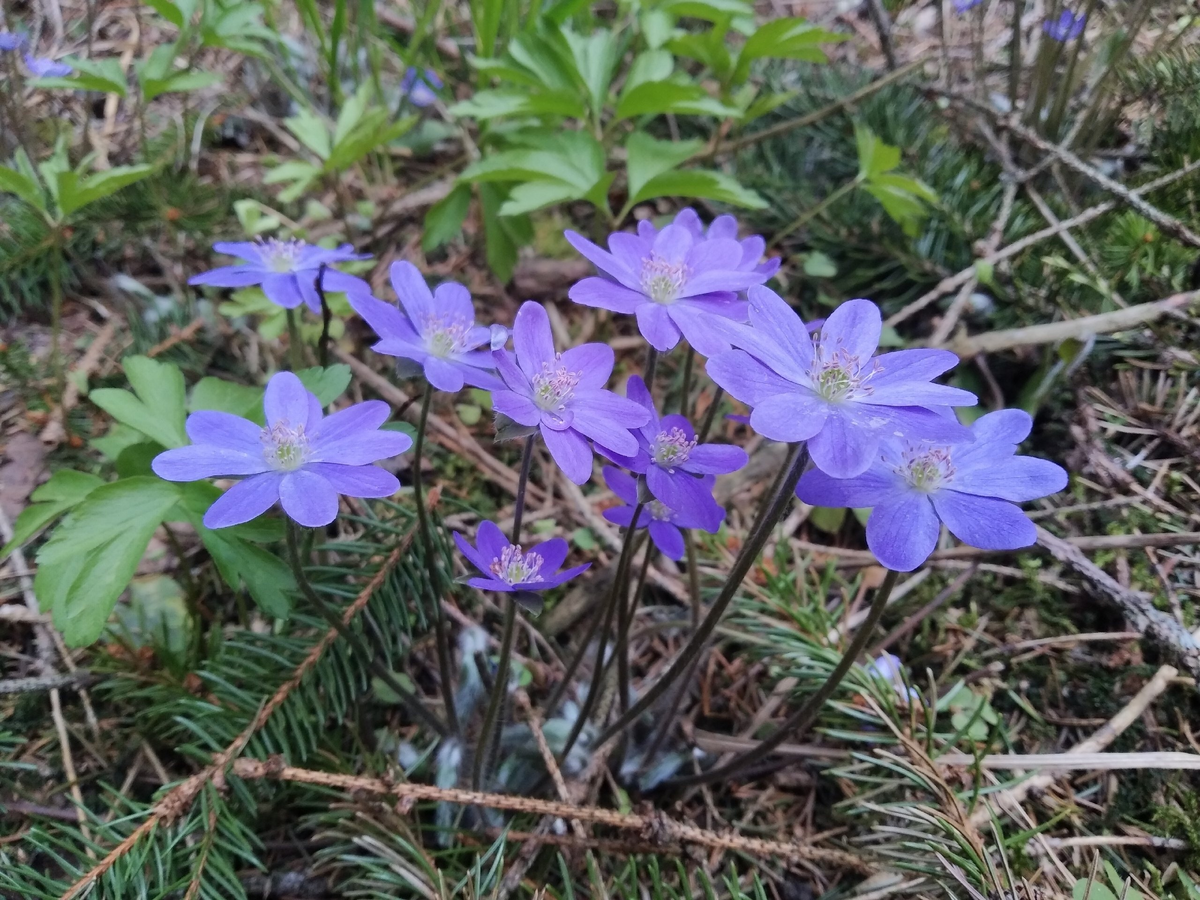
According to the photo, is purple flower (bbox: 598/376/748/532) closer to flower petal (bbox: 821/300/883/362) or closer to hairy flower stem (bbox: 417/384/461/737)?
flower petal (bbox: 821/300/883/362)

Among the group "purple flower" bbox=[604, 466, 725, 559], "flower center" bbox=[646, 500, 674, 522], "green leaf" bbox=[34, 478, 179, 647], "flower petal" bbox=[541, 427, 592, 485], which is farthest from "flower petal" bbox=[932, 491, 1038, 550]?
"green leaf" bbox=[34, 478, 179, 647]

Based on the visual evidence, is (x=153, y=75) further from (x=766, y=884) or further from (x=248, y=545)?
(x=766, y=884)

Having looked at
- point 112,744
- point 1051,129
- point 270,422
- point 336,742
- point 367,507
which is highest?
point 1051,129

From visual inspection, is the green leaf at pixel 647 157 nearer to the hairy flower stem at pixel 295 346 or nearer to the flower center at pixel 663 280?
the flower center at pixel 663 280

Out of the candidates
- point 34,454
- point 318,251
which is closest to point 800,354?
point 318,251

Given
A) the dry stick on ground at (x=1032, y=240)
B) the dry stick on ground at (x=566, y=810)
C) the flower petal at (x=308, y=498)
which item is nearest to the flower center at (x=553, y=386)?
the flower petal at (x=308, y=498)
